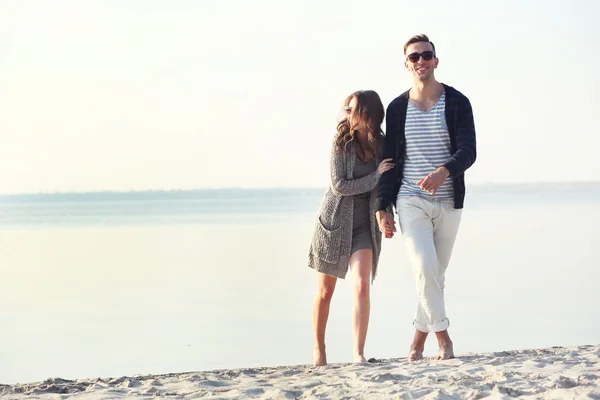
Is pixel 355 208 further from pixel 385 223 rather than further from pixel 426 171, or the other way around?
pixel 426 171

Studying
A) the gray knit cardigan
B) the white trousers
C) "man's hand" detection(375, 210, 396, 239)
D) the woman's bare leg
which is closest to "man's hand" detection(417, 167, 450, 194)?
the white trousers

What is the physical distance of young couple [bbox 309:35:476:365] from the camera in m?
5.23

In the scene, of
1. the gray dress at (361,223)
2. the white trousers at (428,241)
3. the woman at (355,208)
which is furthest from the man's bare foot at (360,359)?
the gray dress at (361,223)

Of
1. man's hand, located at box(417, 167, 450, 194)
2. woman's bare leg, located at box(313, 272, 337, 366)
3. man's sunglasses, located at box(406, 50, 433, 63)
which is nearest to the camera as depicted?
man's hand, located at box(417, 167, 450, 194)

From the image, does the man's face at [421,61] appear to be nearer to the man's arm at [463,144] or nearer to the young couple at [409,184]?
the young couple at [409,184]

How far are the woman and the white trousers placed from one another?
0.36 m

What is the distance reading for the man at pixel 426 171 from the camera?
5.23 meters

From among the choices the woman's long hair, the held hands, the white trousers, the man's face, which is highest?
the man's face

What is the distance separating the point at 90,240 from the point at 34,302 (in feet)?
22.4

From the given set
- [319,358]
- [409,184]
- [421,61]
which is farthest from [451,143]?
[319,358]

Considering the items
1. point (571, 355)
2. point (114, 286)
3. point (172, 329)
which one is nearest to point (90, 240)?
point (114, 286)

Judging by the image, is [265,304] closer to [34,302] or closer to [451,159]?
[34,302]

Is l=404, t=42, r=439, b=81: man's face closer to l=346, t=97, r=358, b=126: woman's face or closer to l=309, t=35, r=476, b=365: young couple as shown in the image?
l=309, t=35, r=476, b=365: young couple

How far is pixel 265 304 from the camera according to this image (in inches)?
348
